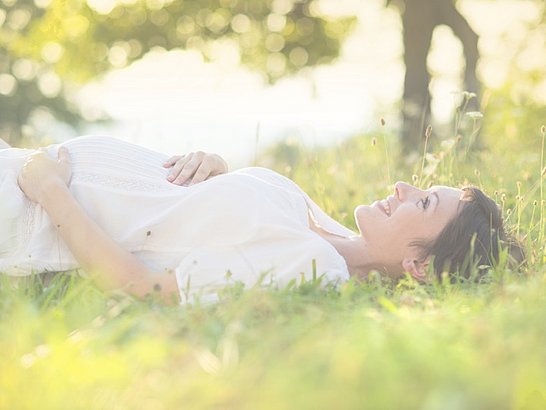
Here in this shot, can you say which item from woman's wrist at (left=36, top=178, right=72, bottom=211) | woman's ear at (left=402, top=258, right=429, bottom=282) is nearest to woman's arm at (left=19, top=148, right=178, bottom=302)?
woman's wrist at (left=36, top=178, right=72, bottom=211)

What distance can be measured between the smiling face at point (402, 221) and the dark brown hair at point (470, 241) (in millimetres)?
33

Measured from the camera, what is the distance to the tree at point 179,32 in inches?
406

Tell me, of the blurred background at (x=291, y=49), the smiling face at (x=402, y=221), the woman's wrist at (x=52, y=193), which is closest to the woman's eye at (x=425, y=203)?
the smiling face at (x=402, y=221)

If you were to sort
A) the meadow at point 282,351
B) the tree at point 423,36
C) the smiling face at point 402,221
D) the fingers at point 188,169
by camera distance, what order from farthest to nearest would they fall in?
the tree at point 423,36 < the fingers at point 188,169 < the smiling face at point 402,221 < the meadow at point 282,351

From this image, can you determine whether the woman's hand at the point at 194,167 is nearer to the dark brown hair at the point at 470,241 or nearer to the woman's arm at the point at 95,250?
the woman's arm at the point at 95,250

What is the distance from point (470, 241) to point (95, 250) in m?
1.37

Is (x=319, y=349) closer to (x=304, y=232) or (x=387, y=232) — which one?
(x=304, y=232)

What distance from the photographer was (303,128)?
6.14m

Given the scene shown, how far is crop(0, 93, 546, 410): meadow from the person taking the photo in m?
1.69

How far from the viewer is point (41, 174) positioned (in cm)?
325

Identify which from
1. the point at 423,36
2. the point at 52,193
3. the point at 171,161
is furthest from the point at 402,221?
the point at 423,36

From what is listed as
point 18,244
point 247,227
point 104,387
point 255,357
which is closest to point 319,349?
point 255,357

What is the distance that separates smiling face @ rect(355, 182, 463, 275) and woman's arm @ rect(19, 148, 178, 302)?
0.81 meters

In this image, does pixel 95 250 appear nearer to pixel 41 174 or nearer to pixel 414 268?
pixel 41 174
